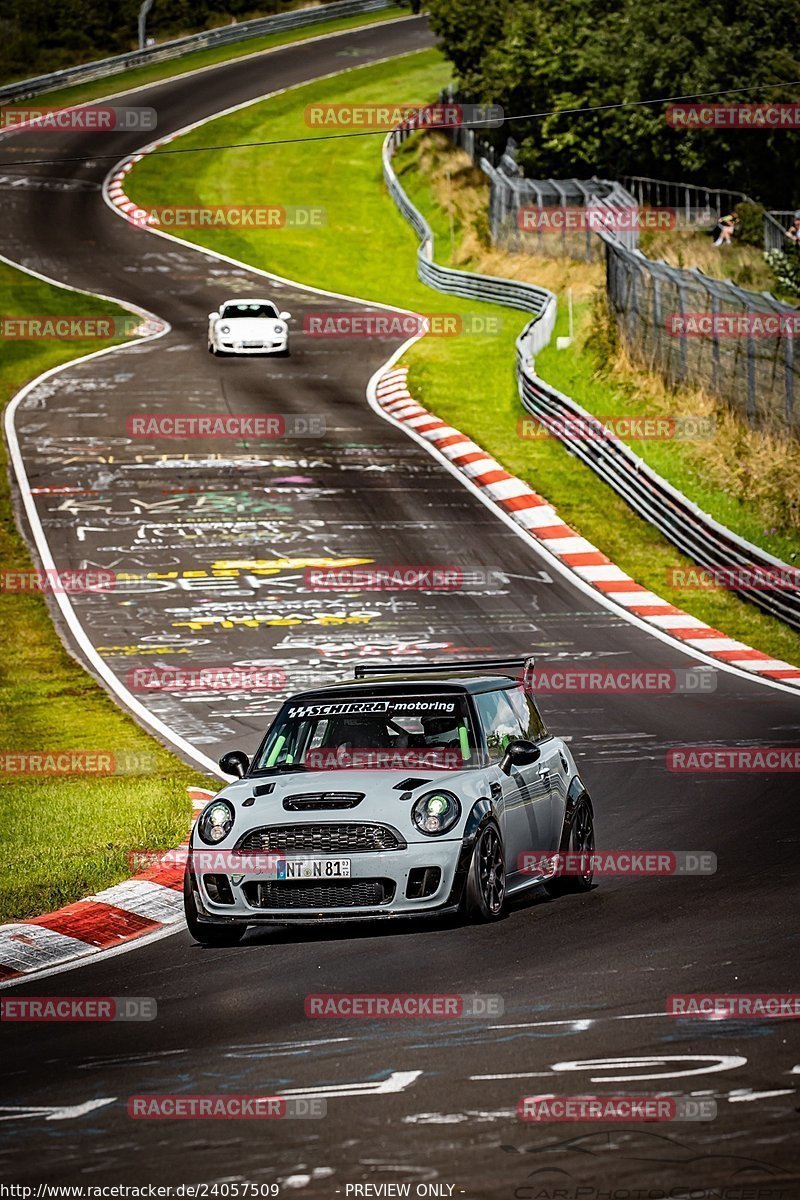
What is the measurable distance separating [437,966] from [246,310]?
35.2 m

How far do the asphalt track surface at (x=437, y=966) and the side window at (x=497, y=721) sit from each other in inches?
40.1

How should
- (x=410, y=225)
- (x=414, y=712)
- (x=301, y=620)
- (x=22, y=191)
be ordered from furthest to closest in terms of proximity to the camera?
(x=22, y=191) → (x=410, y=225) → (x=301, y=620) → (x=414, y=712)

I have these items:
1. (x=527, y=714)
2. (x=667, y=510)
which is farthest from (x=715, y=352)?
(x=527, y=714)

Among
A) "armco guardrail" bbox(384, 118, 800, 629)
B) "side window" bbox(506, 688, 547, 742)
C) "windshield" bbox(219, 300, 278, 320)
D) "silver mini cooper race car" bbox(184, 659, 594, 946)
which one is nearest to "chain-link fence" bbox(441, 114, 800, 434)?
"armco guardrail" bbox(384, 118, 800, 629)

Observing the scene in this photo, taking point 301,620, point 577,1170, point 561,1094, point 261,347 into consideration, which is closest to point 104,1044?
point 561,1094

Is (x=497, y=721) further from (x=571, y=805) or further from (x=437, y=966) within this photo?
(x=437, y=966)

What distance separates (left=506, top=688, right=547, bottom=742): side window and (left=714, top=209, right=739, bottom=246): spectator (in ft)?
110

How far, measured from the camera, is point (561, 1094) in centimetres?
734

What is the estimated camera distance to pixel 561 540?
2902 centimetres

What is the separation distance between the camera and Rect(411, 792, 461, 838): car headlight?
10859 mm

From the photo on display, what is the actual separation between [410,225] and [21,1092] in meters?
55.7

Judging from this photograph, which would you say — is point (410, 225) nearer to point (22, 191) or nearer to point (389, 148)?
point (389, 148)

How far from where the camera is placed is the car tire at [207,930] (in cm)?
1110

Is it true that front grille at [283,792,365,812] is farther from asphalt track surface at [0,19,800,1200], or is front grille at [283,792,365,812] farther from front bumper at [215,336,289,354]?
front bumper at [215,336,289,354]
